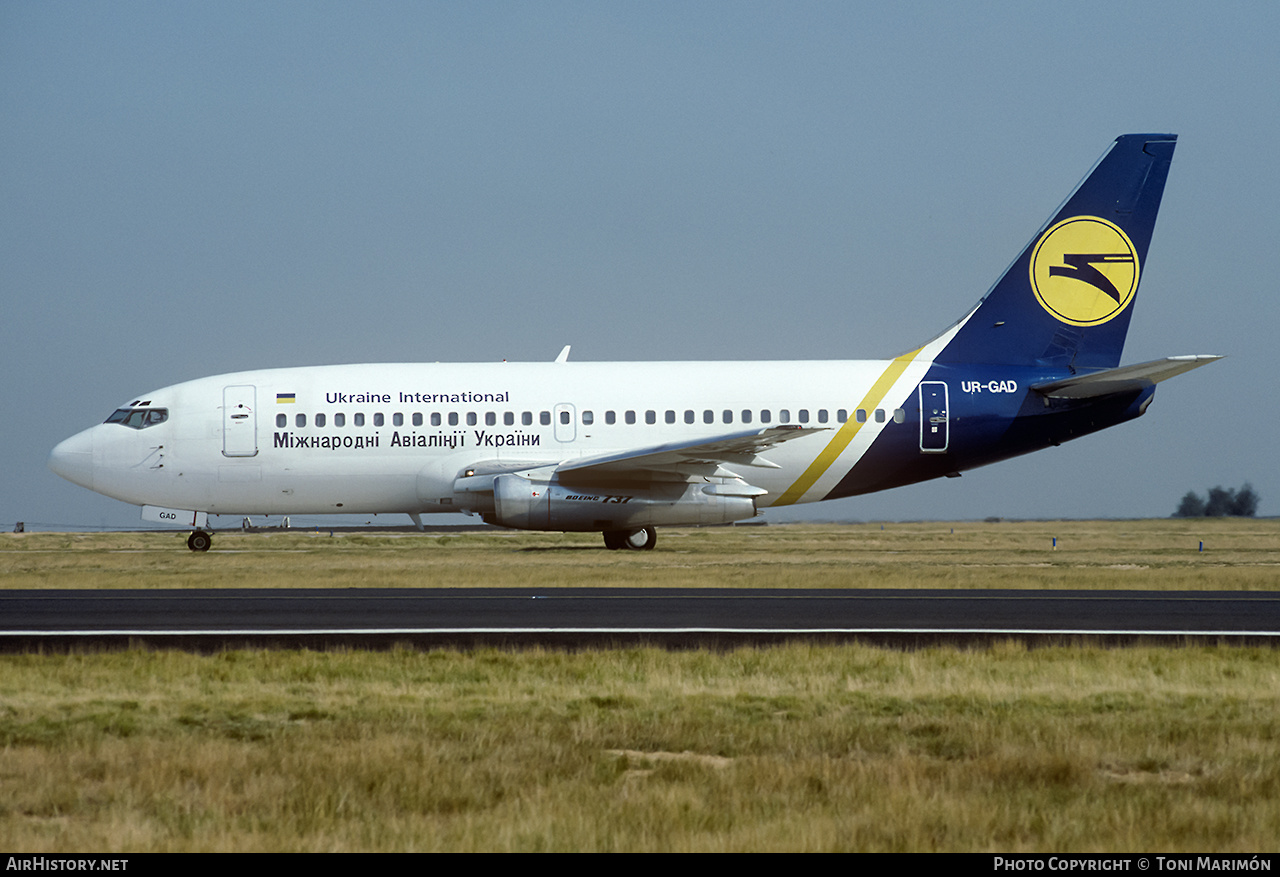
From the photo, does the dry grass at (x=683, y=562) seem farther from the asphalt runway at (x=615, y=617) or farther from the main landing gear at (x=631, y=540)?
the asphalt runway at (x=615, y=617)

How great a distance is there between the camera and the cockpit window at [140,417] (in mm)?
29766

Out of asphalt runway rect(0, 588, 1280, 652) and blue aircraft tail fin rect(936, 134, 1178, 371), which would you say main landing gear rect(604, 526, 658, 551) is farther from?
asphalt runway rect(0, 588, 1280, 652)

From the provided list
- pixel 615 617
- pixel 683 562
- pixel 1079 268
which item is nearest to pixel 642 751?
pixel 615 617

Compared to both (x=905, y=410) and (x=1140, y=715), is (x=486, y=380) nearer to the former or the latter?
(x=905, y=410)

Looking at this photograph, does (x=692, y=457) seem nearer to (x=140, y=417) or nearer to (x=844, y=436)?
(x=844, y=436)

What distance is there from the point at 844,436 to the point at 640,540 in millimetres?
5549

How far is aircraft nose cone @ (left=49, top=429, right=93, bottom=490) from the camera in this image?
29734 mm

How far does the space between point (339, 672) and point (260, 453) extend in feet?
62.9

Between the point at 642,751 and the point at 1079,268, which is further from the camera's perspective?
the point at 1079,268

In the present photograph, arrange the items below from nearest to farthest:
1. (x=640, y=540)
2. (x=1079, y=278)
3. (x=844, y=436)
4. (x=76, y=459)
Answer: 1. (x=844, y=436)
2. (x=76, y=459)
3. (x=1079, y=278)
4. (x=640, y=540)

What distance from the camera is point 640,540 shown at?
3098 cm

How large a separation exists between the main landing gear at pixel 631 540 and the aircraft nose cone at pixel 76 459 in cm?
1212

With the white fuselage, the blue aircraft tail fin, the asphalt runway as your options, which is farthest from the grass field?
the blue aircraft tail fin

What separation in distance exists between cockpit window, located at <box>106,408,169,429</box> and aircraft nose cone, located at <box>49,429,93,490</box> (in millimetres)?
744
